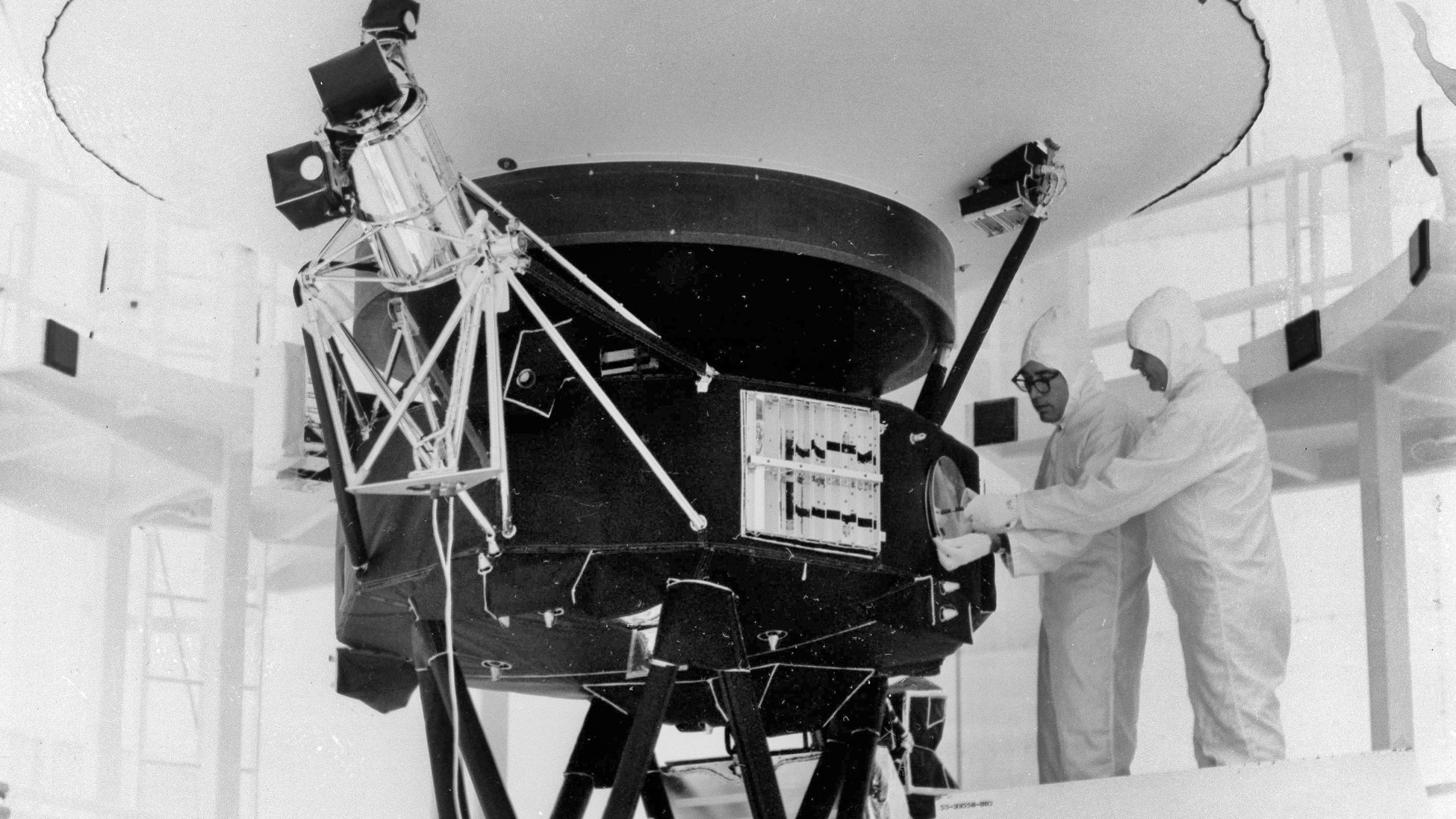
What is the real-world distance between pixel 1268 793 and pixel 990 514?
1.39 meters

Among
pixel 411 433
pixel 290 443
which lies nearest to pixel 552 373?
pixel 411 433

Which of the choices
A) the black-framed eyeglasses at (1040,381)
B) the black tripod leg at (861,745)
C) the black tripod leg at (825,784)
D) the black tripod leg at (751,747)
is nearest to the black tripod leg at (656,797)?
the black tripod leg at (825,784)

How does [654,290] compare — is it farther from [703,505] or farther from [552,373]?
[703,505]

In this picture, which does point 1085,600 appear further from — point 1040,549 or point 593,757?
point 593,757

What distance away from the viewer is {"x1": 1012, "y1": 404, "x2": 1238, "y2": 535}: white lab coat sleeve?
654 cm

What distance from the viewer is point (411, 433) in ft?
18.5

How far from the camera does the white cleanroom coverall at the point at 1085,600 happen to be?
6891 millimetres

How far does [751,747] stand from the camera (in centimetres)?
579

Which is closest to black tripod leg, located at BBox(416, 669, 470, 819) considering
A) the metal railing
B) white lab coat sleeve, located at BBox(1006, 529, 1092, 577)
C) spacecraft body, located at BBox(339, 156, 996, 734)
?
spacecraft body, located at BBox(339, 156, 996, 734)

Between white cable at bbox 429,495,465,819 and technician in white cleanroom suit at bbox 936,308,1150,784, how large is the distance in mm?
2160

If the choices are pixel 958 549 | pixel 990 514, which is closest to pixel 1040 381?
pixel 990 514

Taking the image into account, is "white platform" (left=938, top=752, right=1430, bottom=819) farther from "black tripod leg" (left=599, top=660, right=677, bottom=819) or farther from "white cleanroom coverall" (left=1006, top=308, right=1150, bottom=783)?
"black tripod leg" (left=599, top=660, right=677, bottom=819)

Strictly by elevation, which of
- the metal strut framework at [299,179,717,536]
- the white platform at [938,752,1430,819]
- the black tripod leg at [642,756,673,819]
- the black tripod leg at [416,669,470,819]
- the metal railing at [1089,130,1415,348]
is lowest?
the black tripod leg at [642,756,673,819]

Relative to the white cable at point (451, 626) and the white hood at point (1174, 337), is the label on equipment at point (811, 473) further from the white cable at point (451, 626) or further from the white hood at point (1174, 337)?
the white hood at point (1174, 337)
